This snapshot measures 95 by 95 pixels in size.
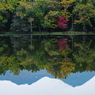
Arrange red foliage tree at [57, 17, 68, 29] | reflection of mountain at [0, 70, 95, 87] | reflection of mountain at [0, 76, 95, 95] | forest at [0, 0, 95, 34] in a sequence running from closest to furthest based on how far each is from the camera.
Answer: reflection of mountain at [0, 76, 95, 95]
reflection of mountain at [0, 70, 95, 87]
forest at [0, 0, 95, 34]
red foliage tree at [57, 17, 68, 29]

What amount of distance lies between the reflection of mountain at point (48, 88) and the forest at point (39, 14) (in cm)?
2311

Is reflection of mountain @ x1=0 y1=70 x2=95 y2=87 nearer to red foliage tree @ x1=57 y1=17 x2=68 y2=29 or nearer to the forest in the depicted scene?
the forest

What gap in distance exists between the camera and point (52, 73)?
5.30 metres

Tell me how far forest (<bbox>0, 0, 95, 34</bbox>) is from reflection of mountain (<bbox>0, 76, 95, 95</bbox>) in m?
23.1

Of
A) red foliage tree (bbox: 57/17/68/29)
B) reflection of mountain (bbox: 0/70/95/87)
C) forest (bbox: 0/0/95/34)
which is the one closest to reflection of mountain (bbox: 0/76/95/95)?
reflection of mountain (bbox: 0/70/95/87)

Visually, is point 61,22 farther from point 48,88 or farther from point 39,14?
point 48,88

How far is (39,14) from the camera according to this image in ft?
90.3

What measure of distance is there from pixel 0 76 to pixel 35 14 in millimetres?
23009

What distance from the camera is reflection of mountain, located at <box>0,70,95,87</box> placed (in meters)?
4.46

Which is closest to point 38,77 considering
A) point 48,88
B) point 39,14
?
point 48,88

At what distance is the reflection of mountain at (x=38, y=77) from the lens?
4457 mm

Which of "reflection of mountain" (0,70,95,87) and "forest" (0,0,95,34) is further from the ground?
"reflection of mountain" (0,70,95,87)

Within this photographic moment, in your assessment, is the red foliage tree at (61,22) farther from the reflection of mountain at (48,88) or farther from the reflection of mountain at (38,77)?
the reflection of mountain at (48,88)

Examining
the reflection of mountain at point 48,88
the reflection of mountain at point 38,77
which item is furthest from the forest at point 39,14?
the reflection of mountain at point 48,88
